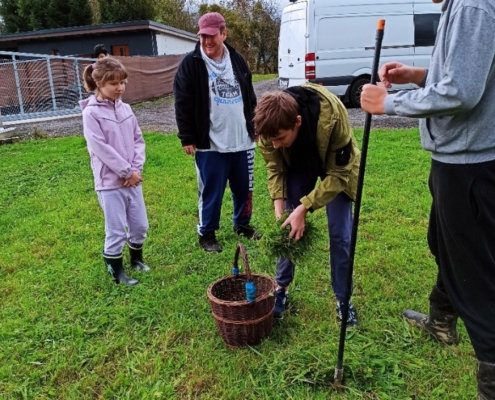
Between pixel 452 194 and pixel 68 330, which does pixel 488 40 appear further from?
pixel 68 330

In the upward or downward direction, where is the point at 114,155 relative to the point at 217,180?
upward

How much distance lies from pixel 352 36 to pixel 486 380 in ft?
32.5

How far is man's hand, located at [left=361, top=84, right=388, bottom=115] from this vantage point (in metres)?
1.86

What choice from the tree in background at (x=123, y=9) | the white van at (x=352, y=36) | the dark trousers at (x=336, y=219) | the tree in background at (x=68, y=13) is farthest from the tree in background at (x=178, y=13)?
the dark trousers at (x=336, y=219)

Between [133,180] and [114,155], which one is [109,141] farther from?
[133,180]

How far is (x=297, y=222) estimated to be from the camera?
8.30ft

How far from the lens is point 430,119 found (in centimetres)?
193

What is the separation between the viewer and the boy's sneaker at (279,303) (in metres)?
2.99

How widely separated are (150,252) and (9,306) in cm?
116

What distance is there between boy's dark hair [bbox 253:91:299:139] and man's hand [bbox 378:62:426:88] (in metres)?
0.43

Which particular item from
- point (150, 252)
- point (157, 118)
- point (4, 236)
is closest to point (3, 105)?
point (157, 118)

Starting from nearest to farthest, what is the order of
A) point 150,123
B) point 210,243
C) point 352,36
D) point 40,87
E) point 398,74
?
point 398,74 < point 210,243 < point 352,36 < point 150,123 < point 40,87

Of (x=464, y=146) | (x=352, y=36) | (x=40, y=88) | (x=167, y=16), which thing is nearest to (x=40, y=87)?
(x=40, y=88)

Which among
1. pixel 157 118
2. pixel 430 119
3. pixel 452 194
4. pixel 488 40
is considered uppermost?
pixel 488 40
